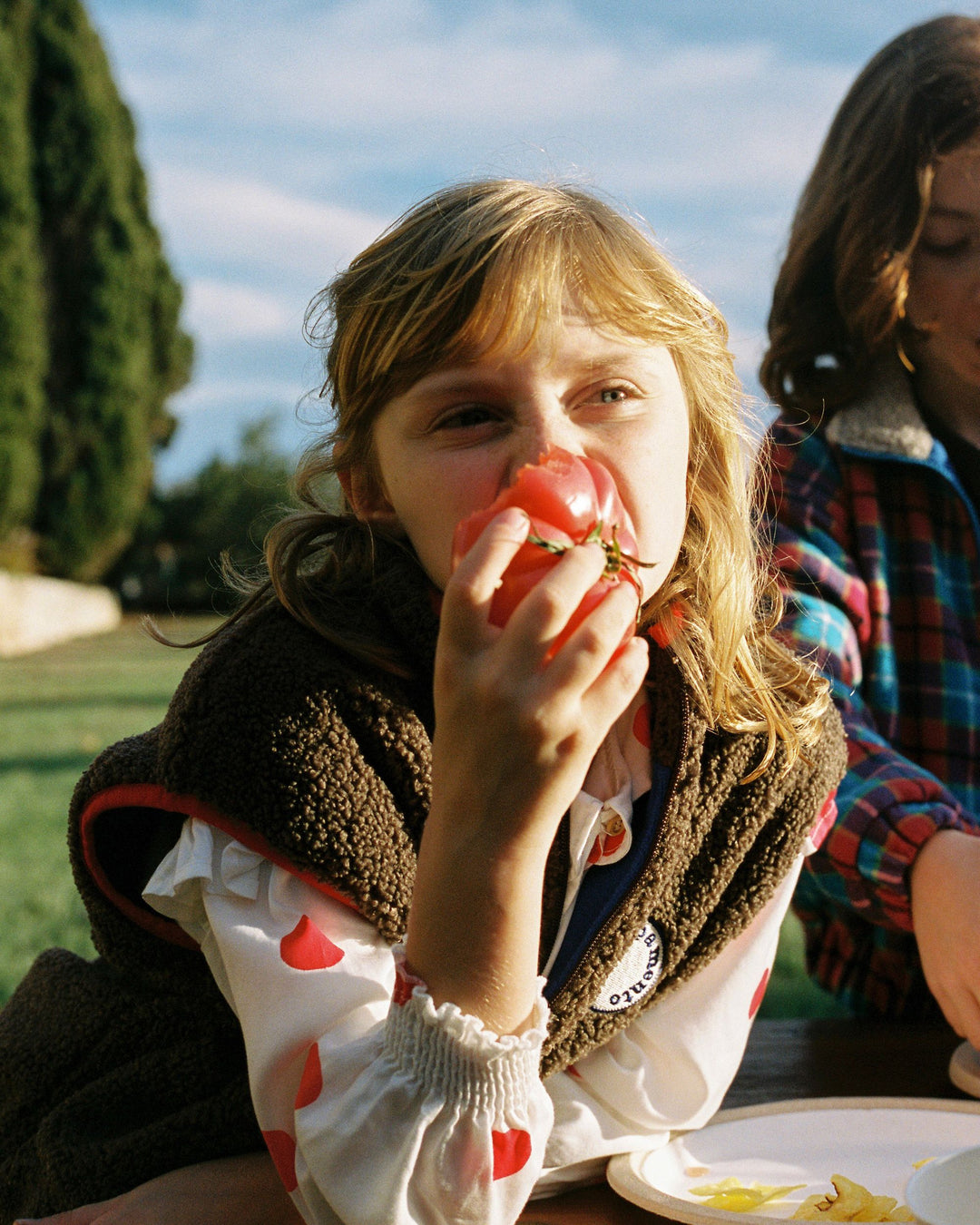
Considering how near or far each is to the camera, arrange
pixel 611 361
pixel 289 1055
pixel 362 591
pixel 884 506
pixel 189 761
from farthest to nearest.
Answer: pixel 884 506, pixel 362 591, pixel 611 361, pixel 189 761, pixel 289 1055

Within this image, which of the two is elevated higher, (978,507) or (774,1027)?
(978,507)

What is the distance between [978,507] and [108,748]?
1884 mm

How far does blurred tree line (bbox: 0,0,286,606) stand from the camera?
63.7 feet

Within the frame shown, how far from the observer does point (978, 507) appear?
259 cm

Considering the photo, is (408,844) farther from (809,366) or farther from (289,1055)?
(809,366)

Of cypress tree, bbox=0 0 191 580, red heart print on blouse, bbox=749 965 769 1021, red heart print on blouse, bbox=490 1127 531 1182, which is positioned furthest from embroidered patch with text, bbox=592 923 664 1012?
cypress tree, bbox=0 0 191 580

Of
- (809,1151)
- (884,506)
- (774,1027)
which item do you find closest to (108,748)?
(809,1151)

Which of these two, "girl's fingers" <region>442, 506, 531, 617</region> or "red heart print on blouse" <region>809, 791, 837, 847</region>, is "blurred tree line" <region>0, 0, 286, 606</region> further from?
"girl's fingers" <region>442, 506, 531, 617</region>

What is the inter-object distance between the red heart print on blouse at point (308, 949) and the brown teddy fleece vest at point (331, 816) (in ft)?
0.19

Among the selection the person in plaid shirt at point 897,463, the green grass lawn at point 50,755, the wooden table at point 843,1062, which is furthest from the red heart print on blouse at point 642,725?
the green grass lawn at point 50,755

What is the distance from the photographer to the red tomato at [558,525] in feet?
3.76

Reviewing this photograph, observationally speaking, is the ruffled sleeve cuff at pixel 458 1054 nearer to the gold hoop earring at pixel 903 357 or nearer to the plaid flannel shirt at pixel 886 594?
the plaid flannel shirt at pixel 886 594

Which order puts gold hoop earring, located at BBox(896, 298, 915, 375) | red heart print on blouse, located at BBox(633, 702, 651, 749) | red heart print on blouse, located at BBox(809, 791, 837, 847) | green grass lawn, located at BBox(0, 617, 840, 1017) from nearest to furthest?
red heart print on blouse, located at BBox(633, 702, 651, 749)
red heart print on blouse, located at BBox(809, 791, 837, 847)
gold hoop earring, located at BBox(896, 298, 915, 375)
green grass lawn, located at BBox(0, 617, 840, 1017)

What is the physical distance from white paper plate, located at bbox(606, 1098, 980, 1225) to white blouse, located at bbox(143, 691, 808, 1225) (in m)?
0.07
